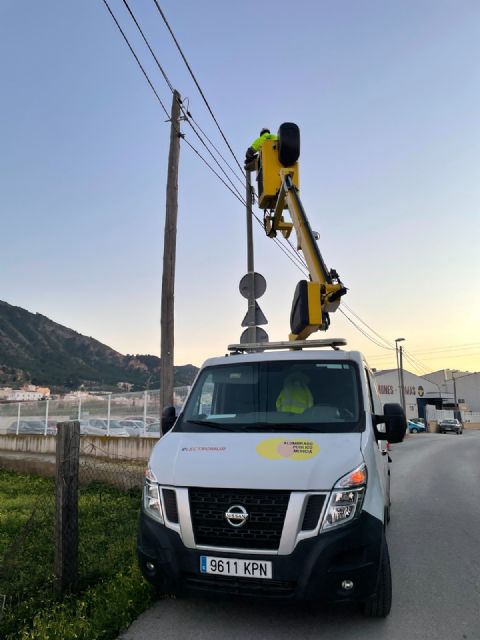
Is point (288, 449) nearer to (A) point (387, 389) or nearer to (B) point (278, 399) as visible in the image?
(B) point (278, 399)

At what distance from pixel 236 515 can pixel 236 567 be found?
317mm

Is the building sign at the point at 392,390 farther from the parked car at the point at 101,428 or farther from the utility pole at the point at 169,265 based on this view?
the utility pole at the point at 169,265

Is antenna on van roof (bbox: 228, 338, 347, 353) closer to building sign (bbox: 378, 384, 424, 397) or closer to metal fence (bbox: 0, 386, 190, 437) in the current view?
metal fence (bbox: 0, 386, 190, 437)

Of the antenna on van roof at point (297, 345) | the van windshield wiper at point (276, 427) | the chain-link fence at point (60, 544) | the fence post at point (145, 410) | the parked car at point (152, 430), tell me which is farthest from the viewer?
the fence post at point (145, 410)

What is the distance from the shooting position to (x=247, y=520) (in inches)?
129

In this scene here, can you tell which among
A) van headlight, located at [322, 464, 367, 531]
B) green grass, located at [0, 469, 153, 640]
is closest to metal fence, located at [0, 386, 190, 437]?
green grass, located at [0, 469, 153, 640]

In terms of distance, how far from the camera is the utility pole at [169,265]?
30.1 ft

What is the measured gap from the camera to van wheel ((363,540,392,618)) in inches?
139

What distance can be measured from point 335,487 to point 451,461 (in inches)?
595

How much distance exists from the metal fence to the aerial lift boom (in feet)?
13.3

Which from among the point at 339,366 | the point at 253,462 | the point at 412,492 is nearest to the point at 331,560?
the point at 253,462

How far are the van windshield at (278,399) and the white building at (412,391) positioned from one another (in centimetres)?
6719

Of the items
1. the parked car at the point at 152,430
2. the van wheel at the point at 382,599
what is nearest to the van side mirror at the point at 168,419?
the van wheel at the point at 382,599

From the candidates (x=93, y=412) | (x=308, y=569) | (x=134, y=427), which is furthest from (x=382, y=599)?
(x=93, y=412)
